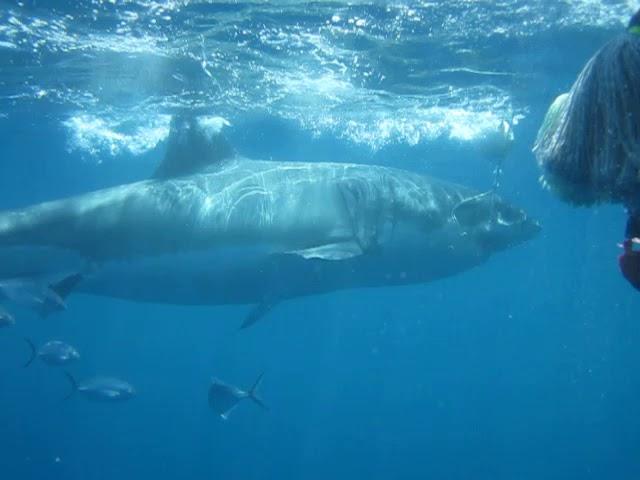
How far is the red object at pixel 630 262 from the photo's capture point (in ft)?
6.49

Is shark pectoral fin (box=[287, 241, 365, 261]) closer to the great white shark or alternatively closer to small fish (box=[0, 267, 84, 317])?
the great white shark

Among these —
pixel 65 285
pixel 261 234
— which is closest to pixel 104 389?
pixel 65 285

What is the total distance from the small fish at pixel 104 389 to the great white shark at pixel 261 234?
6.82 m

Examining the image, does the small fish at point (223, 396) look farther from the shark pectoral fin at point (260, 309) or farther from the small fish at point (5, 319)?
the small fish at point (5, 319)

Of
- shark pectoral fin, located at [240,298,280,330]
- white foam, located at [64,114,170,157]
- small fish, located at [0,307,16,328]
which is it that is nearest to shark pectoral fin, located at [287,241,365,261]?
shark pectoral fin, located at [240,298,280,330]

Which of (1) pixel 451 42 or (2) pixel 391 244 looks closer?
(2) pixel 391 244

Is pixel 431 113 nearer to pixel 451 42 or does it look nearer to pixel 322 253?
pixel 451 42

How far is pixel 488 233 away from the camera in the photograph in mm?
9711

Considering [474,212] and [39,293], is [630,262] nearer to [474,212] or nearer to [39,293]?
[474,212]

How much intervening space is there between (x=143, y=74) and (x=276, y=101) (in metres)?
5.47

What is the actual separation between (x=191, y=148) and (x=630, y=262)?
971 centimetres

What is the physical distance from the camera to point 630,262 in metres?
1.99

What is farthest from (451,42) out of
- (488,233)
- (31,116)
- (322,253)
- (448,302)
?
(448,302)

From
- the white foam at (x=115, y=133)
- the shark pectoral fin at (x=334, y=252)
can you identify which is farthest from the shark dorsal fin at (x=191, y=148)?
the white foam at (x=115, y=133)
